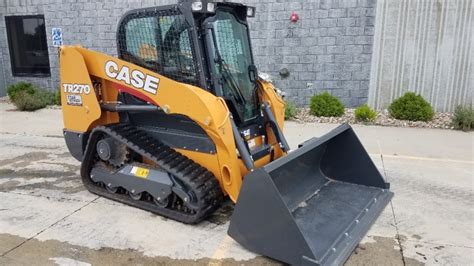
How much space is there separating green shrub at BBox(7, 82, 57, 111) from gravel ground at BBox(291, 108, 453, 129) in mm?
6373

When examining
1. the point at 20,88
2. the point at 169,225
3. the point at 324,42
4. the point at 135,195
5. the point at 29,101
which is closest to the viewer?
the point at 169,225

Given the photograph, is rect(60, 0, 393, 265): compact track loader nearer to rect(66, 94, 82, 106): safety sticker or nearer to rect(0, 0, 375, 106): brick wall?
rect(66, 94, 82, 106): safety sticker

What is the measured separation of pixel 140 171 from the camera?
404cm

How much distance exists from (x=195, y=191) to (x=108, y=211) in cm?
112

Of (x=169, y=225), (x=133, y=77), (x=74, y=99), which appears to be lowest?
(x=169, y=225)

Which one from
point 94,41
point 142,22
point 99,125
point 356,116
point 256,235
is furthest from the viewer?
point 94,41

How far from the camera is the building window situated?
11.4m

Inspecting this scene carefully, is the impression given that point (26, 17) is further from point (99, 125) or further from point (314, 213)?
point (314, 213)

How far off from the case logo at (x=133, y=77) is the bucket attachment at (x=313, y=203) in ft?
4.53

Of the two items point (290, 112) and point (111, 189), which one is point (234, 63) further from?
point (290, 112)

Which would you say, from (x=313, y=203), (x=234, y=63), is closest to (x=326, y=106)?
(x=234, y=63)

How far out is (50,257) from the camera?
3.29 meters

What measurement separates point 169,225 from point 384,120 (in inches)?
228

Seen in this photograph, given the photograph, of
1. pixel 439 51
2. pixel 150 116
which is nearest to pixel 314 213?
pixel 150 116
